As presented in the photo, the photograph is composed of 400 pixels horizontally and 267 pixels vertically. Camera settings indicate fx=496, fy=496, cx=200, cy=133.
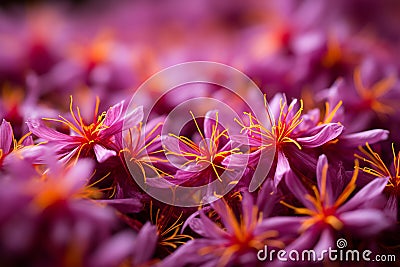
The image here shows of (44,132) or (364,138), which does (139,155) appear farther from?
(364,138)

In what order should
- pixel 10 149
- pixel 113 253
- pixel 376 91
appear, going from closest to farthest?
1. pixel 113 253
2. pixel 10 149
3. pixel 376 91

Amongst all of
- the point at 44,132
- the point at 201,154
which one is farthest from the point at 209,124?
the point at 44,132

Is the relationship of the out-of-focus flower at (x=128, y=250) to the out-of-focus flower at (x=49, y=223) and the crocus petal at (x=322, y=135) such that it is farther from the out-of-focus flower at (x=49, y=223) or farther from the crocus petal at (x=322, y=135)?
the crocus petal at (x=322, y=135)

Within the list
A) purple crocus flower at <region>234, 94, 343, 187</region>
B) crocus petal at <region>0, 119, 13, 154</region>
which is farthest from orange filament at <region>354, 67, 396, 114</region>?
crocus petal at <region>0, 119, 13, 154</region>

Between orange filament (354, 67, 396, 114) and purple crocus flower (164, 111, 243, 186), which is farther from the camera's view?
orange filament (354, 67, 396, 114)

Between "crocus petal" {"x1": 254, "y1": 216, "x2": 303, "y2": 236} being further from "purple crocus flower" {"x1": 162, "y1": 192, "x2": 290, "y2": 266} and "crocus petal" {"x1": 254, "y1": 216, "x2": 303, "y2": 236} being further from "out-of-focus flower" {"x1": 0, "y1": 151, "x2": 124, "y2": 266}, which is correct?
"out-of-focus flower" {"x1": 0, "y1": 151, "x2": 124, "y2": 266}

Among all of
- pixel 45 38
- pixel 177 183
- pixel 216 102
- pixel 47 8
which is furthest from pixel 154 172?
pixel 47 8
